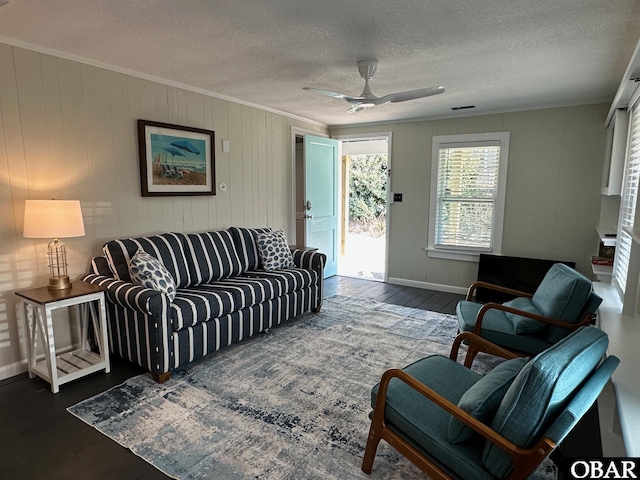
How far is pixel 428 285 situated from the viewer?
5.11m

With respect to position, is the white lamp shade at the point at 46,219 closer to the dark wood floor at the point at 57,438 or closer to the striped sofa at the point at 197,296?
the striped sofa at the point at 197,296

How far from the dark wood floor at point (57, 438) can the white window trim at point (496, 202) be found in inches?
149

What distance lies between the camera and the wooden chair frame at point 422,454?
4.06 ft

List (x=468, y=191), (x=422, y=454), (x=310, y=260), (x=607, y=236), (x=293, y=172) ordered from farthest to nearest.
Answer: (x=293, y=172) → (x=468, y=191) → (x=310, y=260) → (x=607, y=236) → (x=422, y=454)

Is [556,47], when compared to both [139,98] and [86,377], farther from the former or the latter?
[86,377]

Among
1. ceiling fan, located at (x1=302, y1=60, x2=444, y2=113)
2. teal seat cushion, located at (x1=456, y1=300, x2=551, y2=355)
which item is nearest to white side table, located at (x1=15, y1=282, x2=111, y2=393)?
ceiling fan, located at (x1=302, y1=60, x2=444, y2=113)

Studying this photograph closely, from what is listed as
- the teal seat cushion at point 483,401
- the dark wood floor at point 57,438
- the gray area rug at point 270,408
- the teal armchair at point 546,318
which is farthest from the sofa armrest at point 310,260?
the teal seat cushion at point 483,401

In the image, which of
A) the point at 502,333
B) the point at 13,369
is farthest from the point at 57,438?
the point at 502,333

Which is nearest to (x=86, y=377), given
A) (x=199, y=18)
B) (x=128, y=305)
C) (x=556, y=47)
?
(x=128, y=305)

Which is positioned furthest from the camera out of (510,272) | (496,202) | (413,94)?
(496,202)

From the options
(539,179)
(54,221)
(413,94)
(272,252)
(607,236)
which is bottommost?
(272,252)

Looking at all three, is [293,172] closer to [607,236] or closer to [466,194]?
[466,194]

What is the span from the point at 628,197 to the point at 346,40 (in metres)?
2.25

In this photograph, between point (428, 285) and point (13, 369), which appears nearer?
point (13, 369)
